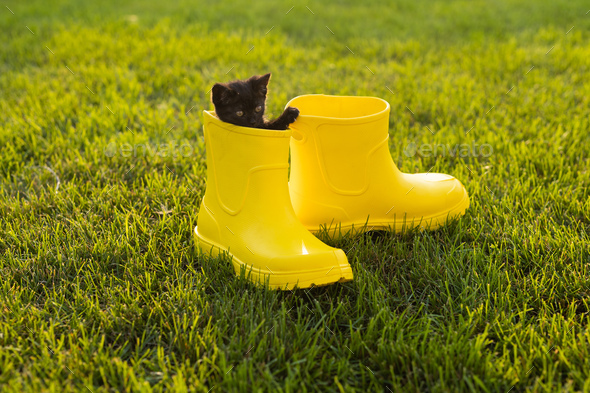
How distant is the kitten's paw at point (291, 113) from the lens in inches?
59.9

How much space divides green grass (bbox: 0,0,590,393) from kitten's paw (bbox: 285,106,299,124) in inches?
20.1

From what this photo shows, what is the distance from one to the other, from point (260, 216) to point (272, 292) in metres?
0.25

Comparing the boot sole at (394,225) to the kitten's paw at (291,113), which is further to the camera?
the boot sole at (394,225)

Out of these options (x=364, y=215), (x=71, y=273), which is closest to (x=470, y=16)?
(x=364, y=215)

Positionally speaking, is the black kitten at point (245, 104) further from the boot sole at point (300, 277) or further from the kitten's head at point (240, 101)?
the boot sole at point (300, 277)

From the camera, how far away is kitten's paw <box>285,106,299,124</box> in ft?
4.99

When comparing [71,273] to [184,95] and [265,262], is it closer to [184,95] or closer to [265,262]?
[265,262]

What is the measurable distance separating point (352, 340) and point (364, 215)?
1.97ft

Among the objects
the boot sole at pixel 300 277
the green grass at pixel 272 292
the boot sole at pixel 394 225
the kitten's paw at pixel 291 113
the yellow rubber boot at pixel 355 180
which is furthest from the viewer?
the boot sole at pixel 394 225

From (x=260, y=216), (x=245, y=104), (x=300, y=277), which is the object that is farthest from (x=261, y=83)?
(x=300, y=277)

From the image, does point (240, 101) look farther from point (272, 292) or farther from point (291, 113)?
point (272, 292)

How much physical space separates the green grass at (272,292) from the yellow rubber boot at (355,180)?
3.2 inches

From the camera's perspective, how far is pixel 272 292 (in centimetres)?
144

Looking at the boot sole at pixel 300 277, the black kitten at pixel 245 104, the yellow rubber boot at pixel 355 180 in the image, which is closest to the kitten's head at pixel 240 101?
the black kitten at pixel 245 104
